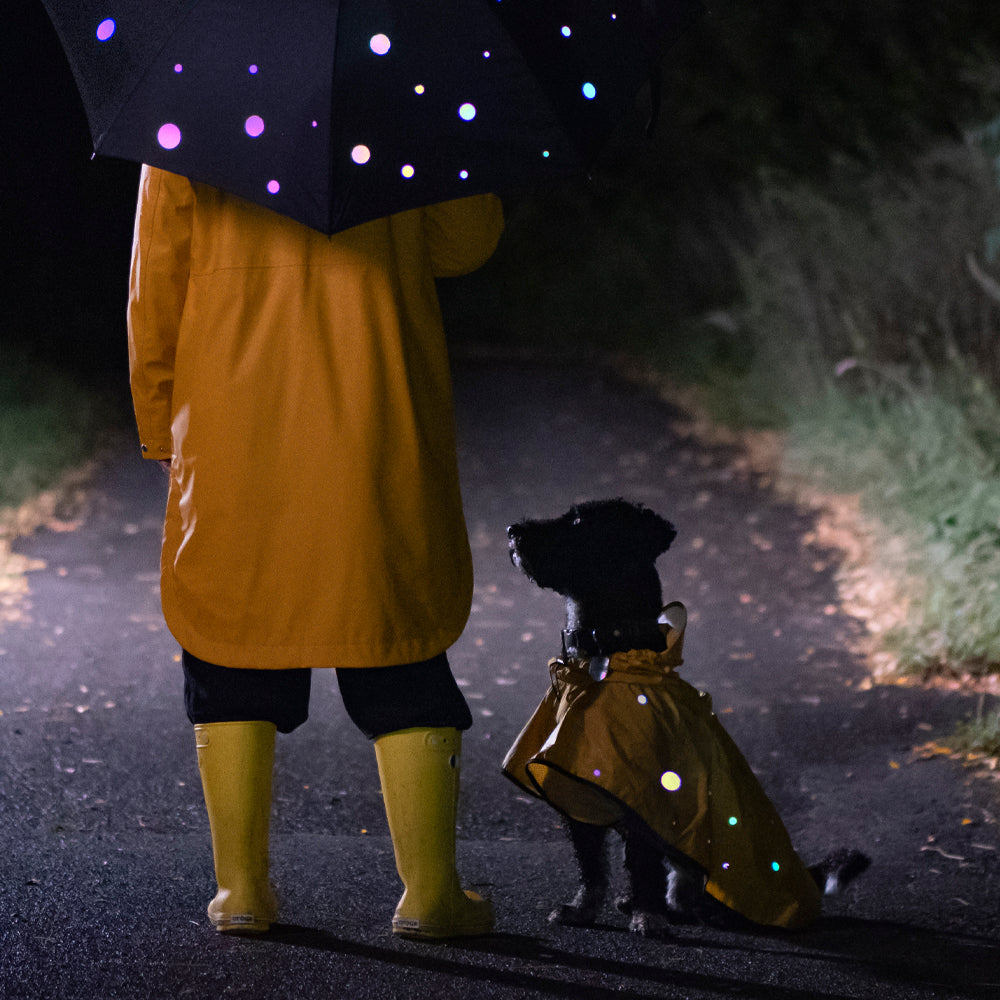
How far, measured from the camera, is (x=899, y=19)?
1573 cm

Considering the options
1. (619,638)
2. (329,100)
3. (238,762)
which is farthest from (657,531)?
(329,100)

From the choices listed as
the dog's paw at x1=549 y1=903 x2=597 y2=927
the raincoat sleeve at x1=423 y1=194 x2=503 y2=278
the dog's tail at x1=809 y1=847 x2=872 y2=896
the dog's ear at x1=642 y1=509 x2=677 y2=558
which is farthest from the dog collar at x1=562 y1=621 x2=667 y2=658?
the raincoat sleeve at x1=423 y1=194 x2=503 y2=278

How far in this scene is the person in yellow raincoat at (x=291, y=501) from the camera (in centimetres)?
322

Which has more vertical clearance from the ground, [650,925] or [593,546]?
[593,546]

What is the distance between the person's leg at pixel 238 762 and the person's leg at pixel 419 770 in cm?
18

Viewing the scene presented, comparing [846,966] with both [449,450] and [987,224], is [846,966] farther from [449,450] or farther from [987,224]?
[987,224]

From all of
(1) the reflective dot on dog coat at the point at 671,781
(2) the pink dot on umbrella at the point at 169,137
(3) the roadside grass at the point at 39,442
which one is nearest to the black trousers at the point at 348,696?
(1) the reflective dot on dog coat at the point at 671,781

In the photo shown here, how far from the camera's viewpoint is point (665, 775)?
11.1 ft

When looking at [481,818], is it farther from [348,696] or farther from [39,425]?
[39,425]

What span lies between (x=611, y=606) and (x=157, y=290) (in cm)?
127

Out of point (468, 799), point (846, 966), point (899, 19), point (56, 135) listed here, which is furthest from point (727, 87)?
point (846, 966)

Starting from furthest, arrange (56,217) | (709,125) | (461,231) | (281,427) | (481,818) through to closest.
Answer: (709,125) < (56,217) < (481,818) < (461,231) < (281,427)

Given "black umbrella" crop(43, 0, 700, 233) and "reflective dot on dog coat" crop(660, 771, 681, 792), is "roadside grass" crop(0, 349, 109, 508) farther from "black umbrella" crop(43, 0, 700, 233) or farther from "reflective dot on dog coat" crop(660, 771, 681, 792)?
"reflective dot on dog coat" crop(660, 771, 681, 792)

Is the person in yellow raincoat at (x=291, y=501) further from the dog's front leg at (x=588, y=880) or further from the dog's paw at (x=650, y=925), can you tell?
the dog's paw at (x=650, y=925)
